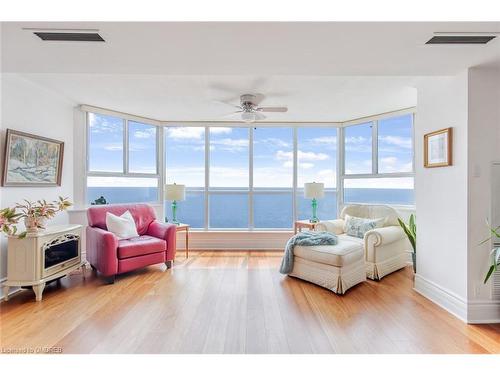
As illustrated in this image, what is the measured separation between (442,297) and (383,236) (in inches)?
36.1

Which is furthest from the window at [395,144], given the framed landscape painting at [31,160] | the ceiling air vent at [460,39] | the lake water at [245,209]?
the framed landscape painting at [31,160]

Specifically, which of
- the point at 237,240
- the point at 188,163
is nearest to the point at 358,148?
the point at 237,240

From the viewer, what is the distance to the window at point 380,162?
4.26m

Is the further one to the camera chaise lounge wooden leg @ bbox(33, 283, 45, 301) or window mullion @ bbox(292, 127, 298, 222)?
window mullion @ bbox(292, 127, 298, 222)

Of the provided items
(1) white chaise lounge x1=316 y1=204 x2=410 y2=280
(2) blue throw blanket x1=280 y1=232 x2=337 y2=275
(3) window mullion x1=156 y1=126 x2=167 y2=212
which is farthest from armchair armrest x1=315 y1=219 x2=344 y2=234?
(3) window mullion x1=156 y1=126 x2=167 y2=212

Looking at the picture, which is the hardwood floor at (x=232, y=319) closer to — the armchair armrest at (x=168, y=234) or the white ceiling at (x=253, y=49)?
the armchair armrest at (x=168, y=234)

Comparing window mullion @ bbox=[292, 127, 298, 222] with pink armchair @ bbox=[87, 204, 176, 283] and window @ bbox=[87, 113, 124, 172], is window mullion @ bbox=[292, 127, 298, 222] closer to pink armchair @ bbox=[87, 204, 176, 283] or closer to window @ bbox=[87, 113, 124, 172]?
pink armchair @ bbox=[87, 204, 176, 283]

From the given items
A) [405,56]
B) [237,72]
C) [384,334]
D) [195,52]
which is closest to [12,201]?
[195,52]

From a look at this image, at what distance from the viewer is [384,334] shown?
6.92 ft

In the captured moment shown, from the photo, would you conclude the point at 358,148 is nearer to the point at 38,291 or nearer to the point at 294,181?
the point at 294,181

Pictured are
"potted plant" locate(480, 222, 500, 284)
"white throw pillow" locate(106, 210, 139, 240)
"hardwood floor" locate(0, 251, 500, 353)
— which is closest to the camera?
"hardwood floor" locate(0, 251, 500, 353)

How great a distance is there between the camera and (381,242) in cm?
331

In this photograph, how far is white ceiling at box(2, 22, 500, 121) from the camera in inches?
67.4

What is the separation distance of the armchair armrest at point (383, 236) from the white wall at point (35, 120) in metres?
4.48
